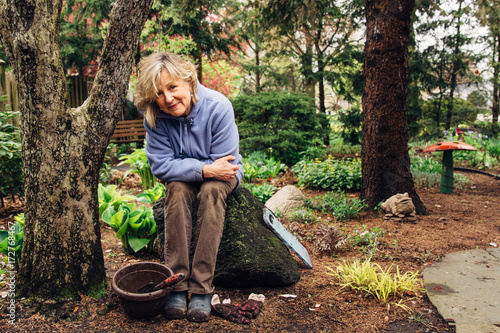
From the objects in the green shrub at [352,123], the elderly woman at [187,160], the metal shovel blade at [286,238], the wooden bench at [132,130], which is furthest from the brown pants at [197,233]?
the wooden bench at [132,130]

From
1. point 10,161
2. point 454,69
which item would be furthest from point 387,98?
point 454,69

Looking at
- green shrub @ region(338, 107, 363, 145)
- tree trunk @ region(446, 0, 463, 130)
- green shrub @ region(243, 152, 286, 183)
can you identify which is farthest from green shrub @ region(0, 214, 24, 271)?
tree trunk @ region(446, 0, 463, 130)

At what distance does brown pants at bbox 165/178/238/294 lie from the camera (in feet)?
7.86

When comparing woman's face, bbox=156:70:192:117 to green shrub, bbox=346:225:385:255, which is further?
green shrub, bbox=346:225:385:255

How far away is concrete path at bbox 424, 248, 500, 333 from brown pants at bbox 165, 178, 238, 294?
151 cm

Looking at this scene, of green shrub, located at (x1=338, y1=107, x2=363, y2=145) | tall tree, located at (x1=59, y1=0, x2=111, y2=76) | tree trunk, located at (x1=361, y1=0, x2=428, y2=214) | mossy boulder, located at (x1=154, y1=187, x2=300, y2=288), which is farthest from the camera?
tall tree, located at (x1=59, y1=0, x2=111, y2=76)

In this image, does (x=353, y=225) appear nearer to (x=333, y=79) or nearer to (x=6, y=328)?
(x=6, y=328)

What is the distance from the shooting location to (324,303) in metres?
2.54

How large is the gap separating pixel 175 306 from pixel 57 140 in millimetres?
1220

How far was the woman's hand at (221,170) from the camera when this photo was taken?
8.20 feet

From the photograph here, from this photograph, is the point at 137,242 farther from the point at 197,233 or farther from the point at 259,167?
the point at 259,167

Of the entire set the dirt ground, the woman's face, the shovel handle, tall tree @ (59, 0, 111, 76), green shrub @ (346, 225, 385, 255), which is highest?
tall tree @ (59, 0, 111, 76)

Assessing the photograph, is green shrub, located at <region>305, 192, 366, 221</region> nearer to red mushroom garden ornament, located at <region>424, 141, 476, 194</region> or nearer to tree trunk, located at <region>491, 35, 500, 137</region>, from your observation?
red mushroom garden ornament, located at <region>424, 141, 476, 194</region>

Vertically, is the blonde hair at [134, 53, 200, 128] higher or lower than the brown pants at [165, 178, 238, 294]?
higher
